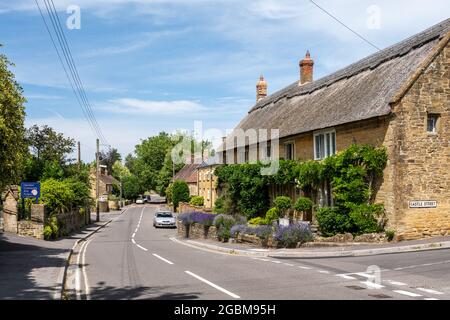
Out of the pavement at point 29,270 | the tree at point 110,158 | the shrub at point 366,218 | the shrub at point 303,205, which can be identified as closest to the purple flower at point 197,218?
the shrub at point 303,205

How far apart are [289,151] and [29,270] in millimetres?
18648

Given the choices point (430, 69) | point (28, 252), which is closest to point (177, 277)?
point (28, 252)

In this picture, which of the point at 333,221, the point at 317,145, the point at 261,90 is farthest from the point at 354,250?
the point at 261,90

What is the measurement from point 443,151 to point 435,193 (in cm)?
191

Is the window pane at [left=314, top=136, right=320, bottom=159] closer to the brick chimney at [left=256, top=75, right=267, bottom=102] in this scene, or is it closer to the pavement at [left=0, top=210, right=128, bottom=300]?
the pavement at [left=0, top=210, right=128, bottom=300]

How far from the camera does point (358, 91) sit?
2588 centimetres

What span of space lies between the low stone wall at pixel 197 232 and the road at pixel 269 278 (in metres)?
10.7

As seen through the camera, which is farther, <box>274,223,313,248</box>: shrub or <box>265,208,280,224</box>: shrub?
<box>265,208,280,224</box>: shrub

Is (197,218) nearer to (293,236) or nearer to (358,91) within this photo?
(293,236)

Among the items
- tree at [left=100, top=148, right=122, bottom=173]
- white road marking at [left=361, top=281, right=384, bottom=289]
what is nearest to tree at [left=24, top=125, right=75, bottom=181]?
white road marking at [left=361, top=281, right=384, bottom=289]

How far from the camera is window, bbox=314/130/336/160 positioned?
2578 cm

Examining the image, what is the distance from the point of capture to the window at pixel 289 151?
100ft

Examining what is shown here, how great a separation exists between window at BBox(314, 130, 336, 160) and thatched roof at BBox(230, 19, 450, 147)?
587 mm
